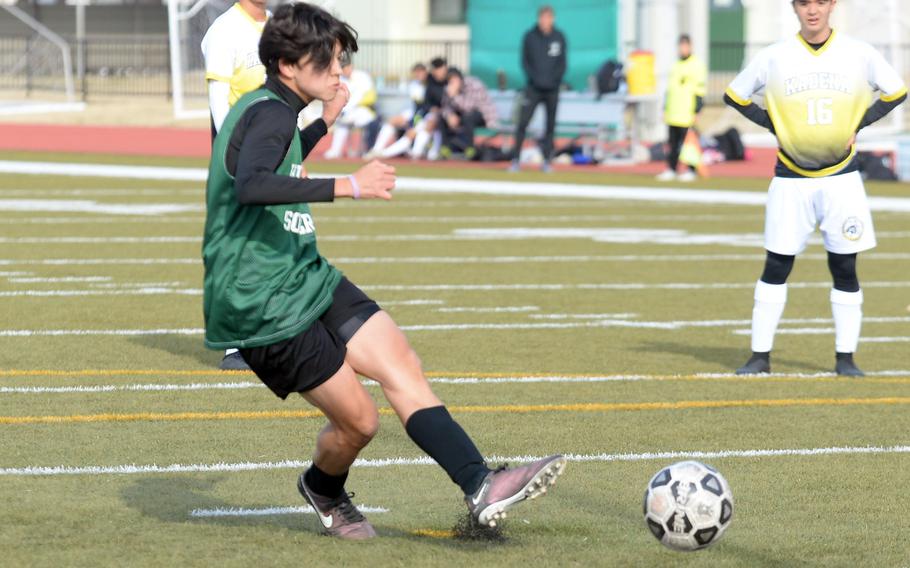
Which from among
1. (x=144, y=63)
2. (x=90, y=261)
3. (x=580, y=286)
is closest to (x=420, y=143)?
(x=90, y=261)

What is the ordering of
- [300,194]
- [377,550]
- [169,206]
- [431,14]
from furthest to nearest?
1. [431,14]
2. [169,206]
3. [377,550]
4. [300,194]

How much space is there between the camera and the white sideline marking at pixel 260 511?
20.7 feet

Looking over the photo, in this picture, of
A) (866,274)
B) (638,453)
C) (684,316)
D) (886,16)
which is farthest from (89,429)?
(886,16)

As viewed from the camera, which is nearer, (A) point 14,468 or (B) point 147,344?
(A) point 14,468

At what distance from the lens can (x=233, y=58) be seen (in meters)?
9.55

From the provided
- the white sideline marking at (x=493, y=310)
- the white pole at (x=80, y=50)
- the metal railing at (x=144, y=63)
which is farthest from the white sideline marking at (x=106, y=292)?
the white pole at (x=80, y=50)

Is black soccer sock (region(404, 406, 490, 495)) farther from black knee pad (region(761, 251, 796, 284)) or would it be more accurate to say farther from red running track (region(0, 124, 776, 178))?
red running track (region(0, 124, 776, 178))

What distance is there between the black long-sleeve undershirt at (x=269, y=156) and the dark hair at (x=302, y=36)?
13cm

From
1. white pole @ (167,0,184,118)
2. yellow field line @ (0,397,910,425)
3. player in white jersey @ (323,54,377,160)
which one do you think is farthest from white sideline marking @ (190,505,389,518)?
white pole @ (167,0,184,118)

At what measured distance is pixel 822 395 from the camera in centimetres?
928

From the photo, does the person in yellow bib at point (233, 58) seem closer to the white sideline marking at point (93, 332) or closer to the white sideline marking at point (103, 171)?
the white sideline marking at point (93, 332)

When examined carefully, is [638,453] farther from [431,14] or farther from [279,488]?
[431,14]

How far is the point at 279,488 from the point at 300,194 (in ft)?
6.00

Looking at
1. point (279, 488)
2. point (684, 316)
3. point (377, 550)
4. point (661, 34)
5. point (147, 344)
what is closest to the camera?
point (377, 550)
